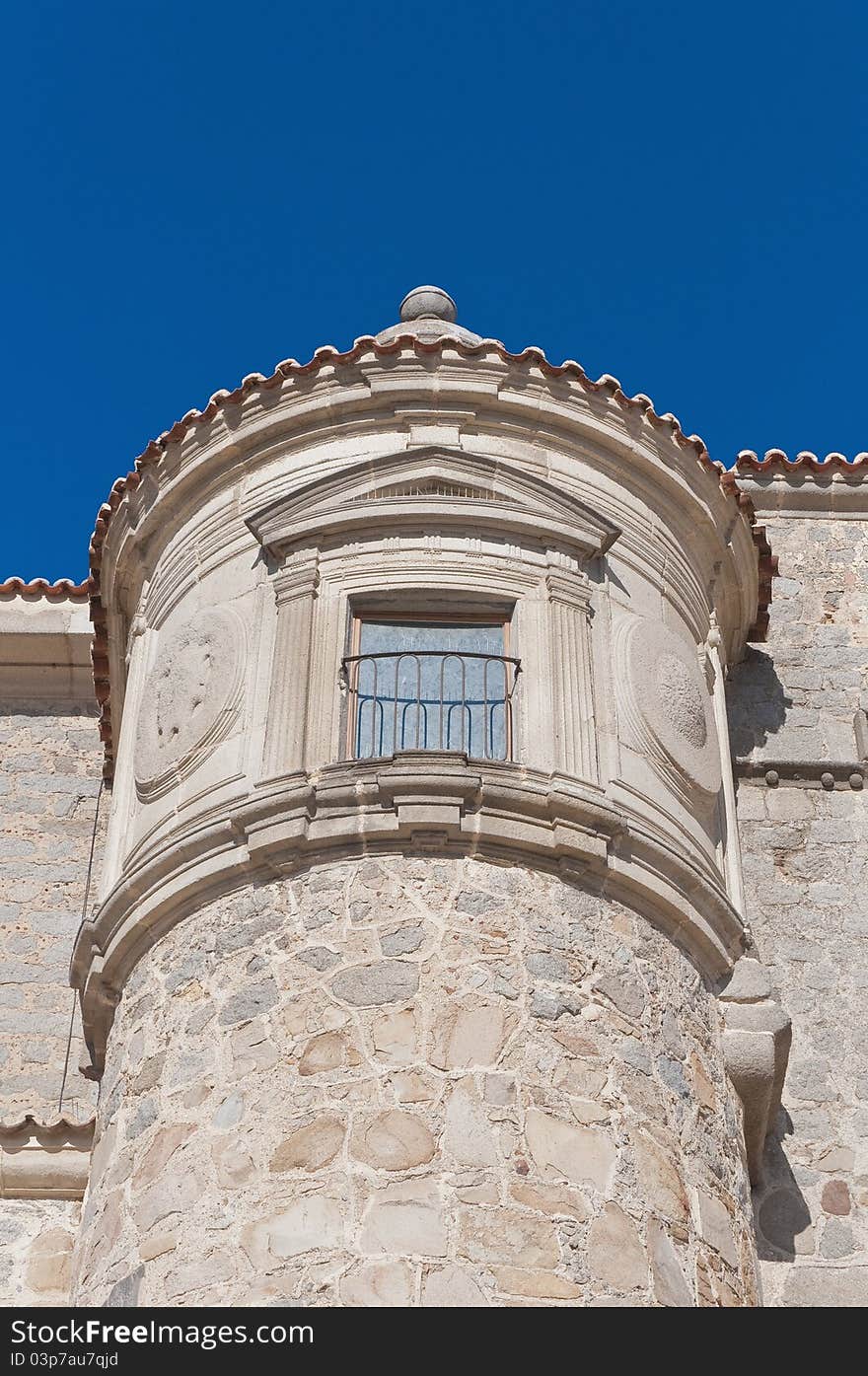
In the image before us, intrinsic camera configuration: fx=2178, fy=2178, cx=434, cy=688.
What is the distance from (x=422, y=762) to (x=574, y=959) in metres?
1.21

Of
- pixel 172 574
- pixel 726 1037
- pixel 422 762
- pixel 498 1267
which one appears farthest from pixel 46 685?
pixel 498 1267

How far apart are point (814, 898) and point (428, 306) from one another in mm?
4691

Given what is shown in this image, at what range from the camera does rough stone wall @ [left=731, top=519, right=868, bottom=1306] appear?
11008 mm

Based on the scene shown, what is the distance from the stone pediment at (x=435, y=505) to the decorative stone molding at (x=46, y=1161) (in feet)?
10.6

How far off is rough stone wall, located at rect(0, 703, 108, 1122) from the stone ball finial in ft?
11.3

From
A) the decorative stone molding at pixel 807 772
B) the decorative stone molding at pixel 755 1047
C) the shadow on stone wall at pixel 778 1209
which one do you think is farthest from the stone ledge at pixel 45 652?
the shadow on stone wall at pixel 778 1209

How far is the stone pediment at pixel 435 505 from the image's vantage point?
456 inches

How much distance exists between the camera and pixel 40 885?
44.8ft

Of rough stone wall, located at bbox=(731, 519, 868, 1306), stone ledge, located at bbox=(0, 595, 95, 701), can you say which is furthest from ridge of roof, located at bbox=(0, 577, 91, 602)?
rough stone wall, located at bbox=(731, 519, 868, 1306)

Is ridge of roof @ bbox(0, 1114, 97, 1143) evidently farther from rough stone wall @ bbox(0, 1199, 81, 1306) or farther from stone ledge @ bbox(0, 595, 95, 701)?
stone ledge @ bbox(0, 595, 95, 701)

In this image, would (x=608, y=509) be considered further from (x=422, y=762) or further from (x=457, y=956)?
(x=457, y=956)

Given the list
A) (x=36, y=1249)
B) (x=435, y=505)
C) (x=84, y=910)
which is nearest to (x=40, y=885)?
(x=84, y=910)

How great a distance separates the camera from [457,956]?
9.83 m

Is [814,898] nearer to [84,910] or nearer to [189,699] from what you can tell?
[189,699]
